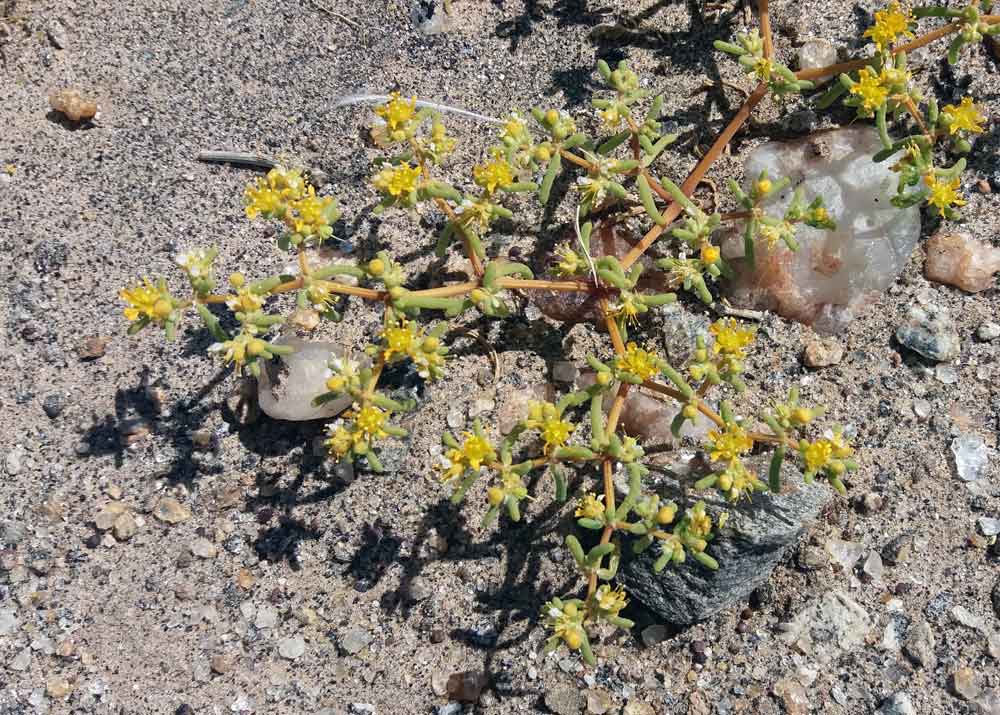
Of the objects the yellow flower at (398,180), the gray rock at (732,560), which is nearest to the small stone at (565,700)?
the gray rock at (732,560)

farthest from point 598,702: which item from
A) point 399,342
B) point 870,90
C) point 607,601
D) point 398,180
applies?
point 870,90

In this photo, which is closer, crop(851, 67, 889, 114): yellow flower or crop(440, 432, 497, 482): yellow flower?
crop(440, 432, 497, 482): yellow flower

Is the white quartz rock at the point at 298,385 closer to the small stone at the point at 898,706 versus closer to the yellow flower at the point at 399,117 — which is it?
the yellow flower at the point at 399,117

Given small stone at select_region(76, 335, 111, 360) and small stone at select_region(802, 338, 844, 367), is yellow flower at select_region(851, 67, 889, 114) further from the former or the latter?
small stone at select_region(76, 335, 111, 360)

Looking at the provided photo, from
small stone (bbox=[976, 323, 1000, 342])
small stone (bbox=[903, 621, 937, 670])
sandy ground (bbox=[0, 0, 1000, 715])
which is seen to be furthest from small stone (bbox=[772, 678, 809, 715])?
small stone (bbox=[976, 323, 1000, 342])

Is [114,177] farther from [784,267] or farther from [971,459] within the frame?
[971,459]
